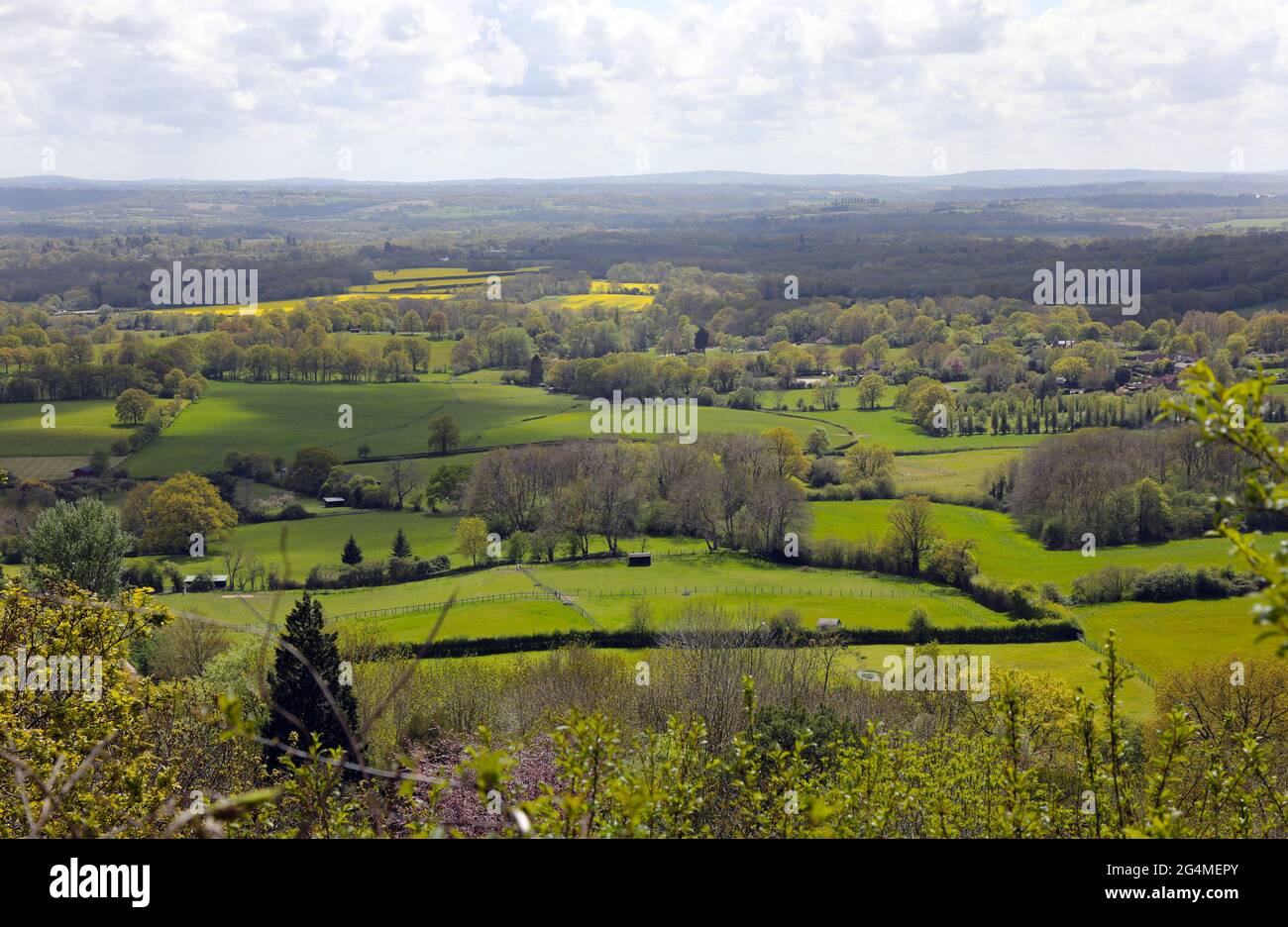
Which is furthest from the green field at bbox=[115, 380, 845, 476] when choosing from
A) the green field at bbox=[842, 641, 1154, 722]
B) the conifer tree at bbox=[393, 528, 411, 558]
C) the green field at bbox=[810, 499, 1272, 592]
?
the green field at bbox=[842, 641, 1154, 722]

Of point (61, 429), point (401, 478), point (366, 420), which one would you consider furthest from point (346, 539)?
point (61, 429)

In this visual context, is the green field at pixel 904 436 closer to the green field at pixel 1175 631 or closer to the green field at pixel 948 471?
the green field at pixel 948 471

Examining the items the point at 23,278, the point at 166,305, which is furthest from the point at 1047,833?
the point at 23,278

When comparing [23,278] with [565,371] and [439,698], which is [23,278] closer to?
[565,371]

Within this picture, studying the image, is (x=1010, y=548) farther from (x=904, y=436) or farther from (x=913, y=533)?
(x=904, y=436)

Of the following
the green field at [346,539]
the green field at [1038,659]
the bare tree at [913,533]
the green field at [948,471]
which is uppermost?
the green field at [948,471]

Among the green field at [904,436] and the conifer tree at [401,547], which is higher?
the green field at [904,436]

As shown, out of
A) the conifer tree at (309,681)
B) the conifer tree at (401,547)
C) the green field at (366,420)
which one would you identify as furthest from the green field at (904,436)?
the conifer tree at (309,681)

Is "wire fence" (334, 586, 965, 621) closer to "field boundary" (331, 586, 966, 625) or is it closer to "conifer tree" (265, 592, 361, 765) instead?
"field boundary" (331, 586, 966, 625)
